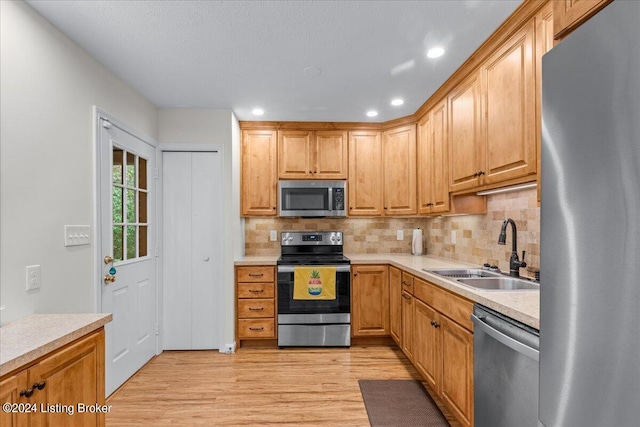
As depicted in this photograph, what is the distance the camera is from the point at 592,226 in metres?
0.76

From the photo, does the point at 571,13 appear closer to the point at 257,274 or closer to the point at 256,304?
the point at 257,274

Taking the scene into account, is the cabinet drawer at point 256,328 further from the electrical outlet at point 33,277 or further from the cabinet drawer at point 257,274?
the electrical outlet at point 33,277

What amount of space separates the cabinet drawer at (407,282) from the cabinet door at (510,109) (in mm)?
1040

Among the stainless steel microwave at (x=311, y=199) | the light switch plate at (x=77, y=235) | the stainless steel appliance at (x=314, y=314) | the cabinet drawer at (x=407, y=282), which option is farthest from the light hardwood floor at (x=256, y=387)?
the stainless steel microwave at (x=311, y=199)

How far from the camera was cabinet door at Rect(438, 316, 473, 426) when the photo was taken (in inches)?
69.5

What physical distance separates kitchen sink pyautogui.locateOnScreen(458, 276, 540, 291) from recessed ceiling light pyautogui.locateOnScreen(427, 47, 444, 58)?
1502 mm

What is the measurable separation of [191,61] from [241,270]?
1.92 metres

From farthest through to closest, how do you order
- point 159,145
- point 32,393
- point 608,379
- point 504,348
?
point 159,145, point 504,348, point 32,393, point 608,379

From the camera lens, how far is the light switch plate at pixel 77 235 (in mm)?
2006

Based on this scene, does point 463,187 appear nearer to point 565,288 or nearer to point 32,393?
point 565,288

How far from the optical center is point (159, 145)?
3266 mm

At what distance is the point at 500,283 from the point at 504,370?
93cm

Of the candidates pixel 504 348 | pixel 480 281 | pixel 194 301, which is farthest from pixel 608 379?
pixel 194 301

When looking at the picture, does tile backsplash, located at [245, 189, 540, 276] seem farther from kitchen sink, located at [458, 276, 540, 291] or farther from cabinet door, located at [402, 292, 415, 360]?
cabinet door, located at [402, 292, 415, 360]
